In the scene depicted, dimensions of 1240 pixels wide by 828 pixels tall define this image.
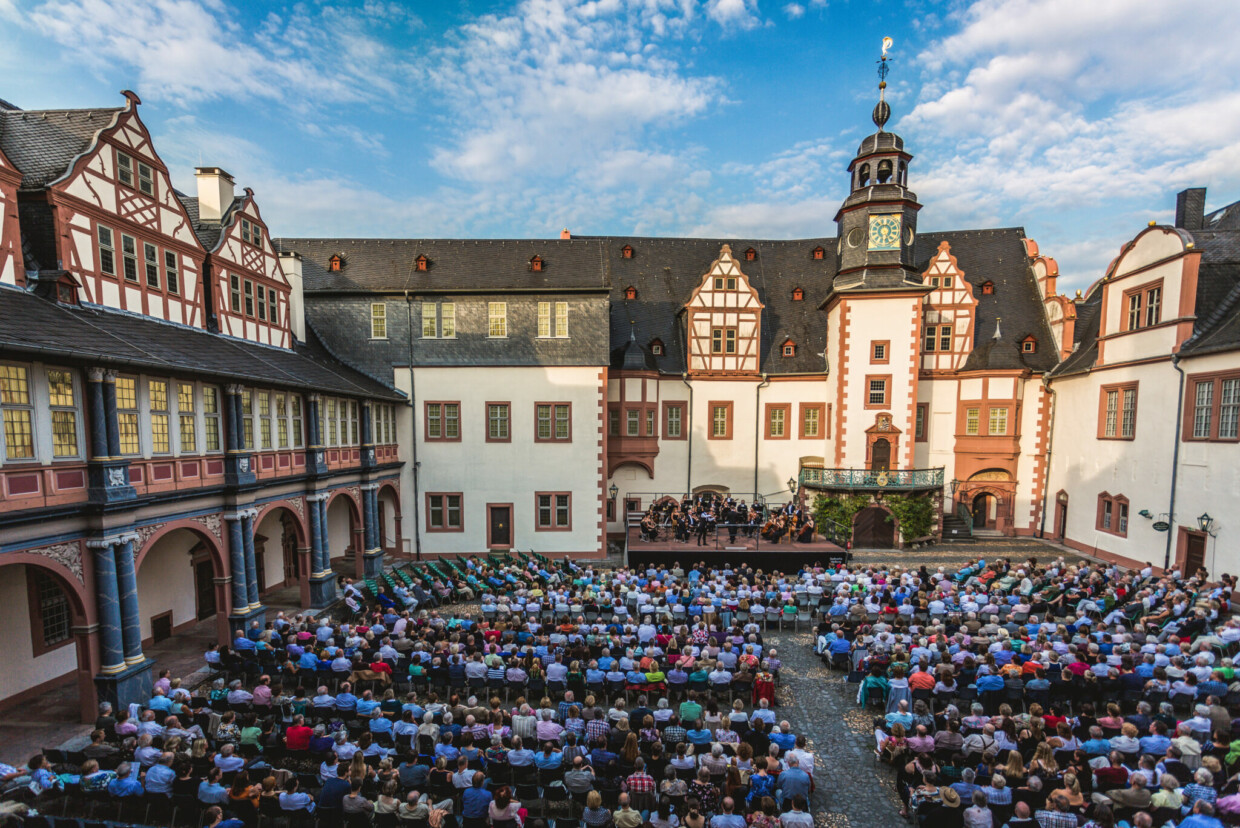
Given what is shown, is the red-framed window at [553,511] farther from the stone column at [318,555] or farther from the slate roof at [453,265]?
the slate roof at [453,265]

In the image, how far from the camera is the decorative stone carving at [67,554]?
10516 millimetres

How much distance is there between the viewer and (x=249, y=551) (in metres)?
15.4

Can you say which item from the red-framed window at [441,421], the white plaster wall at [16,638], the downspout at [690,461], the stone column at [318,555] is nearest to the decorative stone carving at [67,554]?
the white plaster wall at [16,638]

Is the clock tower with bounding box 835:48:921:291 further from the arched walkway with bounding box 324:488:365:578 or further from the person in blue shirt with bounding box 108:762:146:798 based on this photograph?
the person in blue shirt with bounding box 108:762:146:798

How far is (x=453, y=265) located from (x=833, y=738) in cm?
2377

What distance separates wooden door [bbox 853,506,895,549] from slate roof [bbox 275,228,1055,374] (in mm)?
8029

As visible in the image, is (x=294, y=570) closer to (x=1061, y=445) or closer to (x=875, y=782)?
(x=875, y=782)

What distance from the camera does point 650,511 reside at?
27.5 meters

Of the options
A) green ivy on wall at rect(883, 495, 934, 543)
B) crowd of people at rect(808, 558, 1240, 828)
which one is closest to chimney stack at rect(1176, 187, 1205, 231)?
green ivy on wall at rect(883, 495, 934, 543)

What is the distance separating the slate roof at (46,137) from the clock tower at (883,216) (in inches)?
1110

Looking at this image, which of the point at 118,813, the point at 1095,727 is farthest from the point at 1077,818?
the point at 118,813

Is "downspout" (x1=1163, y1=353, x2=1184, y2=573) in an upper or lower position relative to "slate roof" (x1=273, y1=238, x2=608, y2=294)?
lower

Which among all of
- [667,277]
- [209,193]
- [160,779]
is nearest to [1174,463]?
[667,277]

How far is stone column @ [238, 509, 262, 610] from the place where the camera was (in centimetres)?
1523
